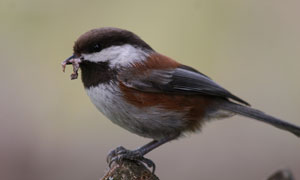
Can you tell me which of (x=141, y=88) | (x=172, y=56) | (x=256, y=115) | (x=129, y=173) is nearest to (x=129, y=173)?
(x=129, y=173)

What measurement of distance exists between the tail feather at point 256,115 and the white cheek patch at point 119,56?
0.92 m

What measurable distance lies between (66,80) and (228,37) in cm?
313

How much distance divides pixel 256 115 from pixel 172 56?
14.2ft

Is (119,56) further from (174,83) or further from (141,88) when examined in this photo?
(174,83)

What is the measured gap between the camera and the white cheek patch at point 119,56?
4.20 metres

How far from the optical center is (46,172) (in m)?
6.75

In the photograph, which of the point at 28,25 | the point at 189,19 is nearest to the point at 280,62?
the point at 189,19

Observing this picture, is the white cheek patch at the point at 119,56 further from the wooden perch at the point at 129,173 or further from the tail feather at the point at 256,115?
the wooden perch at the point at 129,173

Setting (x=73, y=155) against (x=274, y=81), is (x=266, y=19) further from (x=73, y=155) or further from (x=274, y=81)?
(x=73, y=155)

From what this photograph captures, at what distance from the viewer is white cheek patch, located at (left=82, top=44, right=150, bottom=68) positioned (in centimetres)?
420

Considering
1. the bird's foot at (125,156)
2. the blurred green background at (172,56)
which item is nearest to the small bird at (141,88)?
the bird's foot at (125,156)

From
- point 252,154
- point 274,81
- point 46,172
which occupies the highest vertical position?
point 274,81

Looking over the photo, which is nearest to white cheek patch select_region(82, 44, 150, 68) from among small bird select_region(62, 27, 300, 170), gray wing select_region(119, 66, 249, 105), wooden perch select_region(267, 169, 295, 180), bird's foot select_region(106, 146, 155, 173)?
small bird select_region(62, 27, 300, 170)

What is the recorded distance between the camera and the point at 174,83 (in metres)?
4.35
